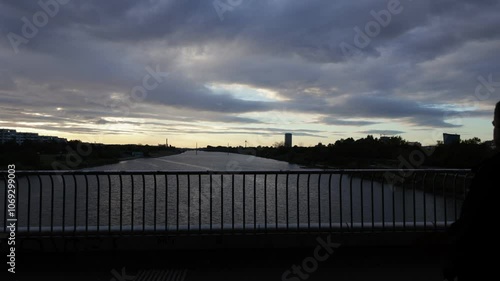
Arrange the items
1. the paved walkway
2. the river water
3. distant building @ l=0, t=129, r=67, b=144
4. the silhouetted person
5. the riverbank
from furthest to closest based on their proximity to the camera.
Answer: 1. distant building @ l=0, t=129, r=67, b=144
2. the riverbank
3. the river water
4. the paved walkway
5. the silhouetted person

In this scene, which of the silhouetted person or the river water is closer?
the silhouetted person

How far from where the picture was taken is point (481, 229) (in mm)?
2334

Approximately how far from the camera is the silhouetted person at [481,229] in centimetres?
231

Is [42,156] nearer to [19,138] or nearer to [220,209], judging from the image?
[220,209]

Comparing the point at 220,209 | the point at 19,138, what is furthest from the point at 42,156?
the point at 19,138

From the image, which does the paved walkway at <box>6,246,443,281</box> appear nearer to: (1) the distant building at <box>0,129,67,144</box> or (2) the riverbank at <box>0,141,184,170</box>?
(2) the riverbank at <box>0,141,184,170</box>

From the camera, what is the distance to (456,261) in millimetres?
2438

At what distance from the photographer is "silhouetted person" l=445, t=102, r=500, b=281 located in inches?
91.0

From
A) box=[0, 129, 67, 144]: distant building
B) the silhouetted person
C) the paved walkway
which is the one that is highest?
box=[0, 129, 67, 144]: distant building

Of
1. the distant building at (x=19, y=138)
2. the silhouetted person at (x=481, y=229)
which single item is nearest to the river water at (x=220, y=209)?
the silhouetted person at (x=481, y=229)

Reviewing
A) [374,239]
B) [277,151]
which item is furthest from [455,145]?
[277,151]

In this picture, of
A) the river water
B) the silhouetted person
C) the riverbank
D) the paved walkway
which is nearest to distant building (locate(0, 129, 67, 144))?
the riverbank

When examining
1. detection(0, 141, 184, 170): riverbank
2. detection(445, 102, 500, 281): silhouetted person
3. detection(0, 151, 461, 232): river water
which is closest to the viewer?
detection(445, 102, 500, 281): silhouetted person

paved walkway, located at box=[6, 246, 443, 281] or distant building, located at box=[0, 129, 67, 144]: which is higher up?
distant building, located at box=[0, 129, 67, 144]
